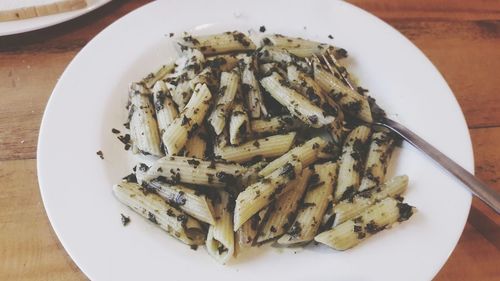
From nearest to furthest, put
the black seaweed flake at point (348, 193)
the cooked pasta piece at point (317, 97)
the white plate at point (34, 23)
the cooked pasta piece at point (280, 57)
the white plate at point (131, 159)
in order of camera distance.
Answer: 1. the white plate at point (131, 159)
2. the black seaweed flake at point (348, 193)
3. the cooked pasta piece at point (317, 97)
4. the cooked pasta piece at point (280, 57)
5. the white plate at point (34, 23)

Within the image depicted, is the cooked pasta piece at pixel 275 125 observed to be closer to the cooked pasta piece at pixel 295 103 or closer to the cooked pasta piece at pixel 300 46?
the cooked pasta piece at pixel 295 103

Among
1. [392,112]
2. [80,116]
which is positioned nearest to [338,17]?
[392,112]

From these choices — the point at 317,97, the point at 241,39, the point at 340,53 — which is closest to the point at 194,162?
the point at 317,97

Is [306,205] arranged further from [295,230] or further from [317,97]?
[317,97]

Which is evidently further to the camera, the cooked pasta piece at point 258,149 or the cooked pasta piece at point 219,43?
the cooked pasta piece at point 219,43

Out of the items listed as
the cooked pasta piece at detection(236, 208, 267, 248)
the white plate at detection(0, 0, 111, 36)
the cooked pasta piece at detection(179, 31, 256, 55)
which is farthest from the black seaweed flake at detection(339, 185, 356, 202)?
the white plate at detection(0, 0, 111, 36)

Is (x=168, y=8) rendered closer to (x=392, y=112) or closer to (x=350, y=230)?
(x=392, y=112)

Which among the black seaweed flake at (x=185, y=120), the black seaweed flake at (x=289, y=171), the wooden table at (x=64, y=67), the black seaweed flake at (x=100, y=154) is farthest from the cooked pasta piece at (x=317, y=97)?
the black seaweed flake at (x=100, y=154)

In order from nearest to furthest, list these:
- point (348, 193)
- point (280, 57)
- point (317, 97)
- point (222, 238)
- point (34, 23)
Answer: point (222, 238) → point (348, 193) → point (317, 97) → point (280, 57) → point (34, 23)
